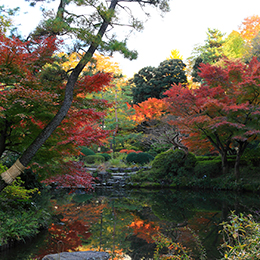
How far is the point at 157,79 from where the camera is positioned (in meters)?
23.6

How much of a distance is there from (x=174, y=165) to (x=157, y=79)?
1229 cm

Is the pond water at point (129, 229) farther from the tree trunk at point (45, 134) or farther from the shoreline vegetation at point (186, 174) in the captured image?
the shoreline vegetation at point (186, 174)

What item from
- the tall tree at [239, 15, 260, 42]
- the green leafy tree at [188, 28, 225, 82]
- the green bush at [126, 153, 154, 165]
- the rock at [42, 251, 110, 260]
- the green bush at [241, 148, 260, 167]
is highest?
the tall tree at [239, 15, 260, 42]

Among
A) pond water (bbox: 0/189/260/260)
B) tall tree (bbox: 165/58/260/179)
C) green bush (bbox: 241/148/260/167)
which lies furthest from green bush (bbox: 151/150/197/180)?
pond water (bbox: 0/189/260/260)

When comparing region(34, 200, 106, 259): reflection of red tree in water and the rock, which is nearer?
the rock

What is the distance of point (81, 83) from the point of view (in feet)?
15.0

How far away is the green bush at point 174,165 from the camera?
13.3 meters

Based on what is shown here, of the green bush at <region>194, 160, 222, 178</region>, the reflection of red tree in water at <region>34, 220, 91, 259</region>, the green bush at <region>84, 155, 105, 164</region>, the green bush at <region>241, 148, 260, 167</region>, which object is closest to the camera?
the reflection of red tree in water at <region>34, 220, 91, 259</region>

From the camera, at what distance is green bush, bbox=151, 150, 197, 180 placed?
43.7 feet

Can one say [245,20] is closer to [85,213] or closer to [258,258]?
[85,213]

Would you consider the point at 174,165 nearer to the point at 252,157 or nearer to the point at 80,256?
the point at 252,157

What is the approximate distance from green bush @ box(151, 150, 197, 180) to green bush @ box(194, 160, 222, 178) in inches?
18.6

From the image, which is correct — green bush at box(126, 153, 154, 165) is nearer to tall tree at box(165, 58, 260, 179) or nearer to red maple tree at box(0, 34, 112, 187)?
tall tree at box(165, 58, 260, 179)

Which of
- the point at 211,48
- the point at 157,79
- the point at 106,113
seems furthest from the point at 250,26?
the point at 106,113
